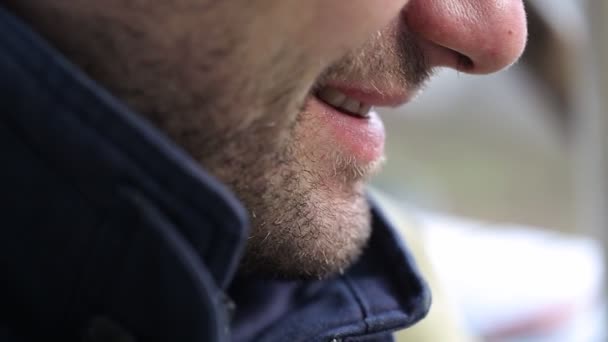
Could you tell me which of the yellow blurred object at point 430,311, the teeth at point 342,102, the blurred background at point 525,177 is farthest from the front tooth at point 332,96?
the blurred background at point 525,177

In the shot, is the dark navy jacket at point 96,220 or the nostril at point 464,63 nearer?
the dark navy jacket at point 96,220

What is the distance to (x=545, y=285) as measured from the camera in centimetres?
146

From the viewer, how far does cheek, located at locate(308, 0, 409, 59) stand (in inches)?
18.8

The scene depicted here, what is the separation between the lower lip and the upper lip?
17mm

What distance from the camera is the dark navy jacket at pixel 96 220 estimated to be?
0.40 meters

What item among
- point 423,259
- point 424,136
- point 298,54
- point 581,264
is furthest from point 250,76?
point 424,136

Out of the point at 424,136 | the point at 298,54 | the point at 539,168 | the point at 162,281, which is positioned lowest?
the point at 424,136

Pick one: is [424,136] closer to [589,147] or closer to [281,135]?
[589,147]

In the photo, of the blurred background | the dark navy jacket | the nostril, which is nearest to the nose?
the nostril

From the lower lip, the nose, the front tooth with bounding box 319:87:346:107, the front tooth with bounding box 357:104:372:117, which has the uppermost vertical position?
the nose

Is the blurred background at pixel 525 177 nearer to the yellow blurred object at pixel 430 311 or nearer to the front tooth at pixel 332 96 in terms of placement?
the yellow blurred object at pixel 430 311

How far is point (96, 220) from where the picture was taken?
406 mm

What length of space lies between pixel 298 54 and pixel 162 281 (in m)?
0.18

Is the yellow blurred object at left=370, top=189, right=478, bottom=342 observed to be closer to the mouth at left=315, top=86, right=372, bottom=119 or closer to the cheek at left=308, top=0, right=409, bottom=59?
the mouth at left=315, top=86, right=372, bottom=119
